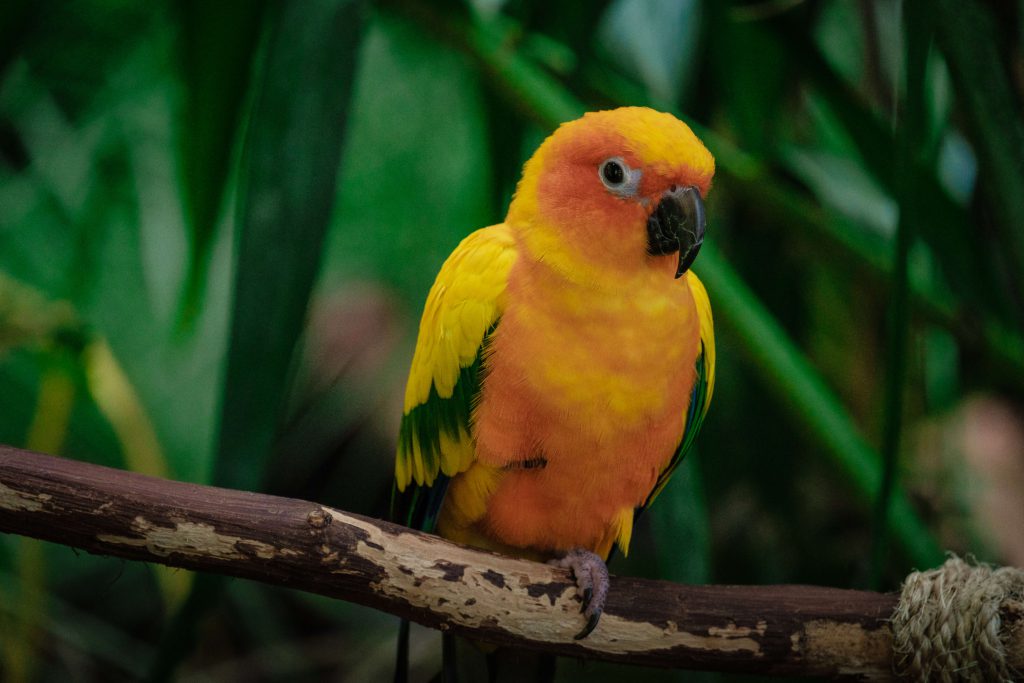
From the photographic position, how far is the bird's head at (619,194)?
85 cm

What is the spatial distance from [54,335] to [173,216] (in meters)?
0.89

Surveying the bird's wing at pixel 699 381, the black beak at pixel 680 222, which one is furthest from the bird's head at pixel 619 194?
the bird's wing at pixel 699 381

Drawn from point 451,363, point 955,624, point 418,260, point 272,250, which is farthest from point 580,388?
point 418,260

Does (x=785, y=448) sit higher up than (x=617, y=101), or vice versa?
(x=617, y=101)

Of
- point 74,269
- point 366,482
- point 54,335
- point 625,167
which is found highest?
A: point 625,167

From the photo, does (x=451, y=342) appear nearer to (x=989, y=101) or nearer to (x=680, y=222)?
(x=680, y=222)

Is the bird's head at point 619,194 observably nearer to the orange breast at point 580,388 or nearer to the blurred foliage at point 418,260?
the orange breast at point 580,388

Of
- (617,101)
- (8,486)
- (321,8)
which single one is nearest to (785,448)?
(617,101)

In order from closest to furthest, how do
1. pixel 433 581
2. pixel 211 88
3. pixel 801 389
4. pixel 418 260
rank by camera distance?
pixel 433 581 < pixel 211 88 < pixel 801 389 < pixel 418 260

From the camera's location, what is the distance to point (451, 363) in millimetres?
944

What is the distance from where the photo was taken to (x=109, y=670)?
2.06 meters

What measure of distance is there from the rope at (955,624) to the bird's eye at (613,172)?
532mm

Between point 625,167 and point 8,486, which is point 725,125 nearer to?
point 625,167

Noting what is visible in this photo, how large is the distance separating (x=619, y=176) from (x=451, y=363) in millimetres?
271
